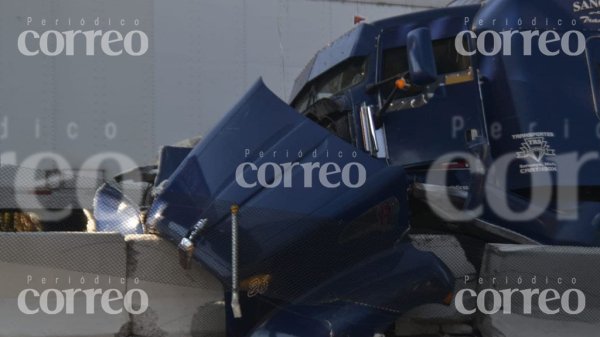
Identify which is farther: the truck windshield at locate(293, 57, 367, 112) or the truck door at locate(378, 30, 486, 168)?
the truck windshield at locate(293, 57, 367, 112)

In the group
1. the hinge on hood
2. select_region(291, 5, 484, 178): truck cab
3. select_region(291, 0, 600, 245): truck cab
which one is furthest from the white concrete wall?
the hinge on hood

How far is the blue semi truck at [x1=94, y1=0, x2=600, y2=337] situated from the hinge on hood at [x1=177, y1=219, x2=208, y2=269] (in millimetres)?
10

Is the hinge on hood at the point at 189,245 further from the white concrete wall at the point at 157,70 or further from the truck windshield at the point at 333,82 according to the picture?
the white concrete wall at the point at 157,70

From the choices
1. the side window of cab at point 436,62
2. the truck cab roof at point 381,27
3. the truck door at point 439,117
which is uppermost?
the truck cab roof at point 381,27

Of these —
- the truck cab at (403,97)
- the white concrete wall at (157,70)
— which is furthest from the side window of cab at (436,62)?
the white concrete wall at (157,70)

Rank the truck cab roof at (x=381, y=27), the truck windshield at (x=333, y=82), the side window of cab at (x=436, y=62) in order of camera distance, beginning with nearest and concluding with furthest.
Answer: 1. the side window of cab at (x=436, y=62)
2. the truck cab roof at (x=381, y=27)
3. the truck windshield at (x=333, y=82)

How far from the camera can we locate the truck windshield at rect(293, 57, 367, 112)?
15.6ft

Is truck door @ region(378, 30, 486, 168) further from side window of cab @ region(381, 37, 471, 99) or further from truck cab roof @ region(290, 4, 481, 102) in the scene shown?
truck cab roof @ region(290, 4, 481, 102)

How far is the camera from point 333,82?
199 inches

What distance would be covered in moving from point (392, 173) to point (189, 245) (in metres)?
1.13

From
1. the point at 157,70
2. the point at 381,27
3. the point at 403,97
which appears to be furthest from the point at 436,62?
the point at 157,70

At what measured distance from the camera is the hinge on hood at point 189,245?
3.40m

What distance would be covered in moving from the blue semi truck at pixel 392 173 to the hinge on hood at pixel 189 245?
10mm

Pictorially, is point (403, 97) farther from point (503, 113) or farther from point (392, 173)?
point (392, 173)
